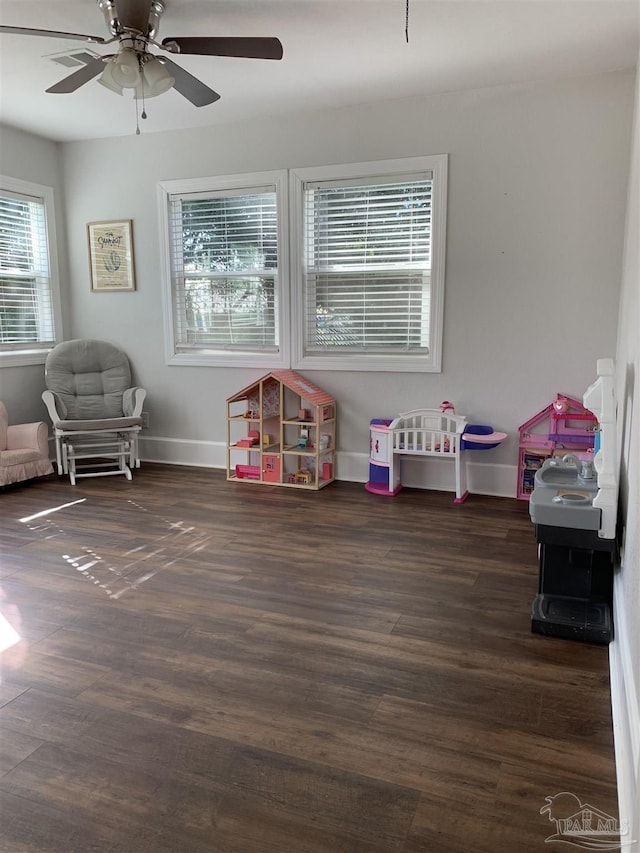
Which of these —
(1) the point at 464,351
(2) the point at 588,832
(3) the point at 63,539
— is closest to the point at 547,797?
(2) the point at 588,832

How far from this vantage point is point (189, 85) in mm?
3098

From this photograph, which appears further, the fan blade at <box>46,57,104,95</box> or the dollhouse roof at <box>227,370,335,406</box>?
the dollhouse roof at <box>227,370,335,406</box>

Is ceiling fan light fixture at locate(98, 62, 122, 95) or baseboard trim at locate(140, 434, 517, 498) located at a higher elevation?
ceiling fan light fixture at locate(98, 62, 122, 95)

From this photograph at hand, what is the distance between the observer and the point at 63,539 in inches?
139

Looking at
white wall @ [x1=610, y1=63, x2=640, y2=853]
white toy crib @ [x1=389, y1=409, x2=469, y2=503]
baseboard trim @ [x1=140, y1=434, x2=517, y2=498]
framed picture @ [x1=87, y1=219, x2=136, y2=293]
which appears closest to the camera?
white wall @ [x1=610, y1=63, x2=640, y2=853]

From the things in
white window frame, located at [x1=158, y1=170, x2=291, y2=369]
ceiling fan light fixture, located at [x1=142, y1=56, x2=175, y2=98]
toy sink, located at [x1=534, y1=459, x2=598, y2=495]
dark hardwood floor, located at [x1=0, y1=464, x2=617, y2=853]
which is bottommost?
dark hardwood floor, located at [x1=0, y1=464, x2=617, y2=853]

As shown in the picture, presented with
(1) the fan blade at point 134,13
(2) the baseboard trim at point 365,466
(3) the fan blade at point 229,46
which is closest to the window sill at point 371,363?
(2) the baseboard trim at point 365,466

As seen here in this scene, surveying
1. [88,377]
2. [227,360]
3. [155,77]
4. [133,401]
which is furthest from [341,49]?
[88,377]

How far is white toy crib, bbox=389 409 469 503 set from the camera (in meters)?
4.19

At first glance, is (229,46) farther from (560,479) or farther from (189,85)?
(560,479)

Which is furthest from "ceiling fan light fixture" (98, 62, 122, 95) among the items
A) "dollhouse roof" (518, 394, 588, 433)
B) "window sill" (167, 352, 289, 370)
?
"dollhouse roof" (518, 394, 588, 433)

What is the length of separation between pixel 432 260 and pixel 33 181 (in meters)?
3.42

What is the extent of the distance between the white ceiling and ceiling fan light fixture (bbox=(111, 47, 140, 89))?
0.33m

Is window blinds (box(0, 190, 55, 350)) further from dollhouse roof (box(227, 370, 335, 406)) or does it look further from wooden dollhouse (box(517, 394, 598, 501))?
wooden dollhouse (box(517, 394, 598, 501))
